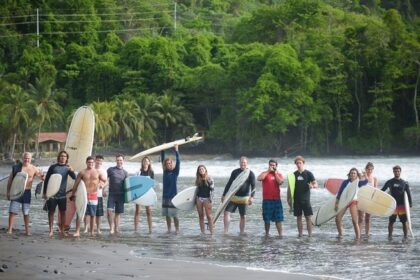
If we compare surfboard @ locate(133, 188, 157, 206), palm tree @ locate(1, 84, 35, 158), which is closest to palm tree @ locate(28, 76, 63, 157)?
palm tree @ locate(1, 84, 35, 158)

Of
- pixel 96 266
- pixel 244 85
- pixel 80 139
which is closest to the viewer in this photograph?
pixel 96 266

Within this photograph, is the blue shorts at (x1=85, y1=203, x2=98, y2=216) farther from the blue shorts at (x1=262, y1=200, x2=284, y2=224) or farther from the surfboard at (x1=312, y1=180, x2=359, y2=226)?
the surfboard at (x1=312, y1=180, x2=359, y2=226)

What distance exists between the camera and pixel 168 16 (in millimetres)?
84188

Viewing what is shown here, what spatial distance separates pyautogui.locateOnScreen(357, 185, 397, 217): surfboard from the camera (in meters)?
13.1

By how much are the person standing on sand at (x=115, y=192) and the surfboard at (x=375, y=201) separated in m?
3.82

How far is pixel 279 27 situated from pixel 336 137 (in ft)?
40.2

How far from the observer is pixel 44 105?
57125 mm

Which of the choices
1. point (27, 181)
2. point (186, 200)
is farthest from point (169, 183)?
point (27, 181)

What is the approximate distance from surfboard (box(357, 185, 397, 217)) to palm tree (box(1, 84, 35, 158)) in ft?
144

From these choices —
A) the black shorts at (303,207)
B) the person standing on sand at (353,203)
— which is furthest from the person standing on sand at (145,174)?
the person standing on sand at (353,203)

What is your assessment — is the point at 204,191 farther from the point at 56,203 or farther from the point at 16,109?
the point at 16,109

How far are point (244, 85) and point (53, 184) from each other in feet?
156

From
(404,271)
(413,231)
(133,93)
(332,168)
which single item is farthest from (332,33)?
(404,271)

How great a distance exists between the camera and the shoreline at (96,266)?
9031mm
